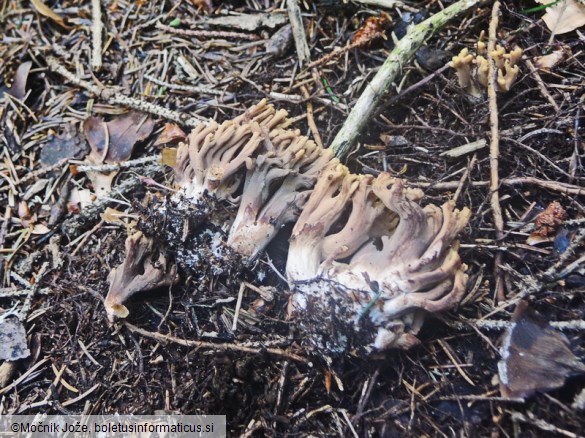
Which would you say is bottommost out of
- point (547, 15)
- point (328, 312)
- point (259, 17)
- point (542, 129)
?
point (328, 312)

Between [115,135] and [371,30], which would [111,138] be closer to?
[115,135]

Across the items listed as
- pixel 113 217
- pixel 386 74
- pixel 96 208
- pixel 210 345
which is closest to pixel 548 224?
pixel 386 74

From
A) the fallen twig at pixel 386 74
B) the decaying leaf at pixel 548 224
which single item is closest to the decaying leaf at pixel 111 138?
the fallen twig at pixel 386 74

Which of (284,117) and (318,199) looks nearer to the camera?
→ (318,199)

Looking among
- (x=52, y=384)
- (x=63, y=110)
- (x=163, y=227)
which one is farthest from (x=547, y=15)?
(x=52, y=384)

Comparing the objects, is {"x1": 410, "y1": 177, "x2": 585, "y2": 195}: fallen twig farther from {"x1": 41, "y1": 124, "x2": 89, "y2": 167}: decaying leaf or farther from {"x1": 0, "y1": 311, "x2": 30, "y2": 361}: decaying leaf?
{"x1": 0, "y1": 311, "x2": 30, "y2": 361}: decaying leaf

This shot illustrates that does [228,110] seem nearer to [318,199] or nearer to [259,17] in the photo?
[259,17]

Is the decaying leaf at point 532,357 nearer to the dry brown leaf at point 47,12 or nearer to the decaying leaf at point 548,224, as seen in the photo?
the decaying leaf at point 548,224
